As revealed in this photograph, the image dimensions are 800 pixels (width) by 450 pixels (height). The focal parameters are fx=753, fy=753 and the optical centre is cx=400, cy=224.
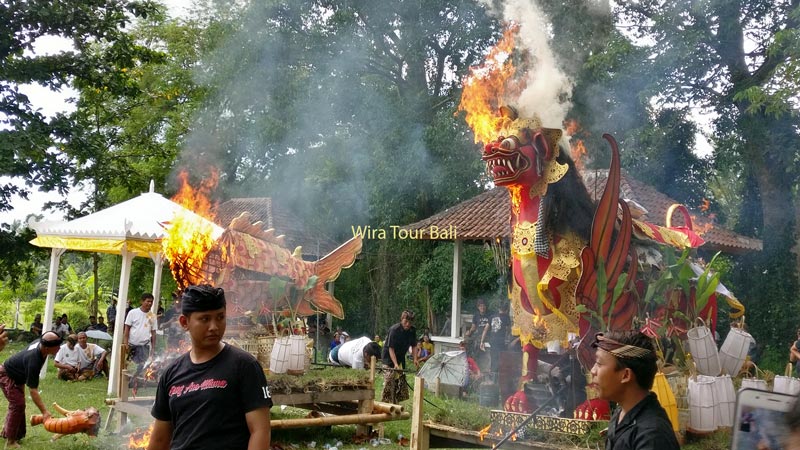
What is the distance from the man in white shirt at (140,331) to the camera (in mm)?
12812

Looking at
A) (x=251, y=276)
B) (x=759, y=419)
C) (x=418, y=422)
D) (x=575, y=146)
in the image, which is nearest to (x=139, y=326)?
(x=251, y=276)

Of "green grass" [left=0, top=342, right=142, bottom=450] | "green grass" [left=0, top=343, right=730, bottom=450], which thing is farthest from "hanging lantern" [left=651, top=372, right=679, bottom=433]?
"green grass" [left=0, top=342, right=142, bottom=450]

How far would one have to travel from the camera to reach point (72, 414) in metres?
8.41

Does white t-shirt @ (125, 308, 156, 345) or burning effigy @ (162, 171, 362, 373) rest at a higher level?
burning effigy @ (162, 171, 362, 373)

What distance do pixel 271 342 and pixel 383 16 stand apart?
586 inches

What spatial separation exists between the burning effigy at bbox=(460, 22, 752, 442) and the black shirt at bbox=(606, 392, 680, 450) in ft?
11.6

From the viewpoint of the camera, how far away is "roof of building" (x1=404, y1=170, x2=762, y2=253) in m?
16.3

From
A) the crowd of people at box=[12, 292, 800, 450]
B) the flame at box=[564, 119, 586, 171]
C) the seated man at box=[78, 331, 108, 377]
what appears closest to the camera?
the crowd of people at box=[12, 292, 800, 450]

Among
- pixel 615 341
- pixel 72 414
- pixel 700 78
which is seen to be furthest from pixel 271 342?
pixel 700 78

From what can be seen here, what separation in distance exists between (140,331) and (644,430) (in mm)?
11215

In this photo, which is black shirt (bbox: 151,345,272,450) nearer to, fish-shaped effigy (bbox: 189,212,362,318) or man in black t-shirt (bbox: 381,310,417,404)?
fish-shaped effigy (bbox: 189,212,362,318)

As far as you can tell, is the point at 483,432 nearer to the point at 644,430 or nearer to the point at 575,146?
the point at 575,146

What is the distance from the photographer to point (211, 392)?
137 inches

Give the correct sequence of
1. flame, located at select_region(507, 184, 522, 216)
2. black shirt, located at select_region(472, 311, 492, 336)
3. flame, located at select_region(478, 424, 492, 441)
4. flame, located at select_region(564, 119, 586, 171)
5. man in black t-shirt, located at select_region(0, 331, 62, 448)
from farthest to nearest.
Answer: black shirt, located at select_region(472, 311, 492, 336)
man in black t-shirt, located at select_region(0, 331, 62, 448)
flame, located at select_region(564, 119, 586, 171)
flame, located at select_region(507, 184, 522, 216)
flame, located at select_region(478, 424, 492, 441)
